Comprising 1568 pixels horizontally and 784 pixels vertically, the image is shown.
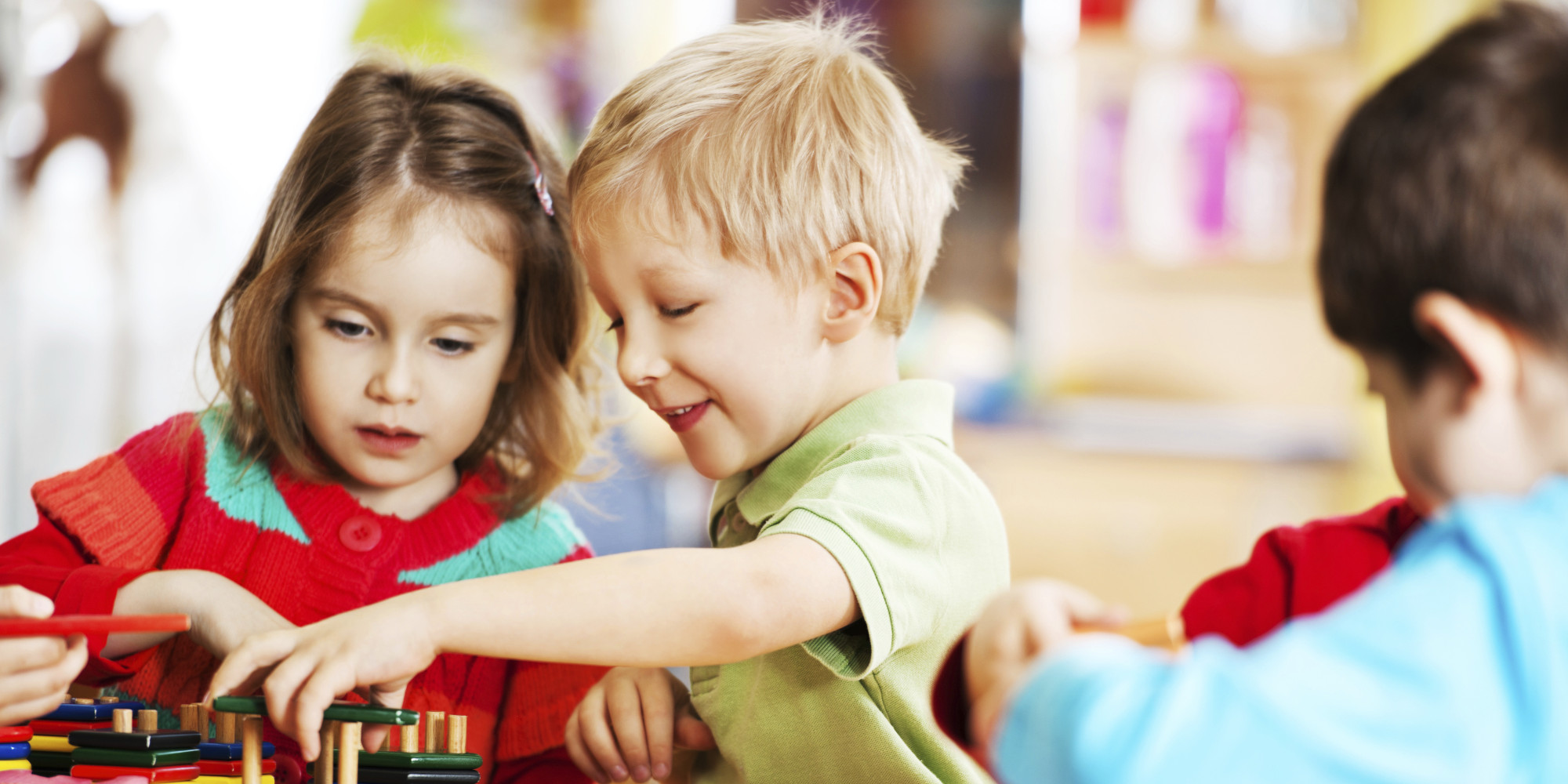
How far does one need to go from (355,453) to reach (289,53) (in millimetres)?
2229

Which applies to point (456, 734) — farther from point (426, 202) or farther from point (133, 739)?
point (426, 202)

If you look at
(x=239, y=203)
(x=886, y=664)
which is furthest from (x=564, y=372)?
(x=239, y=203)

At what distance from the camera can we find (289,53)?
280 cm

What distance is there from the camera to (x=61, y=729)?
69cm

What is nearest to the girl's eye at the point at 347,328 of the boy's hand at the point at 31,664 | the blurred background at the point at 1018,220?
the boy's hand at the point at 31,664

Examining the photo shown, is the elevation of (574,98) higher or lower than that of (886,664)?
higher

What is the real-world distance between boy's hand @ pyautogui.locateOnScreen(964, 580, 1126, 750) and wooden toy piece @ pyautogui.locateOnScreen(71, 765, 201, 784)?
0.40m

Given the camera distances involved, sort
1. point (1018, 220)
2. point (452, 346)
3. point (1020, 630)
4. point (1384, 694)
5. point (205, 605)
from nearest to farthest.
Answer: point (1384, 694) < point (1020, 630) < point (205, 605) < point (452, 346) < point (1018, 220)

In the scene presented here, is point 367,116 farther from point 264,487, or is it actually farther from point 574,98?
point 574,98

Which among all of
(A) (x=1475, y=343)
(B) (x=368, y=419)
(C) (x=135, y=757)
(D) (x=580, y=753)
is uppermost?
(A) (x=1475, y=343)

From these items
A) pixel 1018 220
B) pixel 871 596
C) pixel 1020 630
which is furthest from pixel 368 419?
pixel 1018 220

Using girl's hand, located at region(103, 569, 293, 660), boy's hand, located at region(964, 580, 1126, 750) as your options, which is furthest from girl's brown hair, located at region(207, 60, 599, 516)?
boy's hand, located at region(964, 580, 1126, 750)

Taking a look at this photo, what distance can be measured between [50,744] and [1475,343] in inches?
27.9

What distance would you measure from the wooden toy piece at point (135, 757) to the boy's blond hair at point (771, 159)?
38cm
